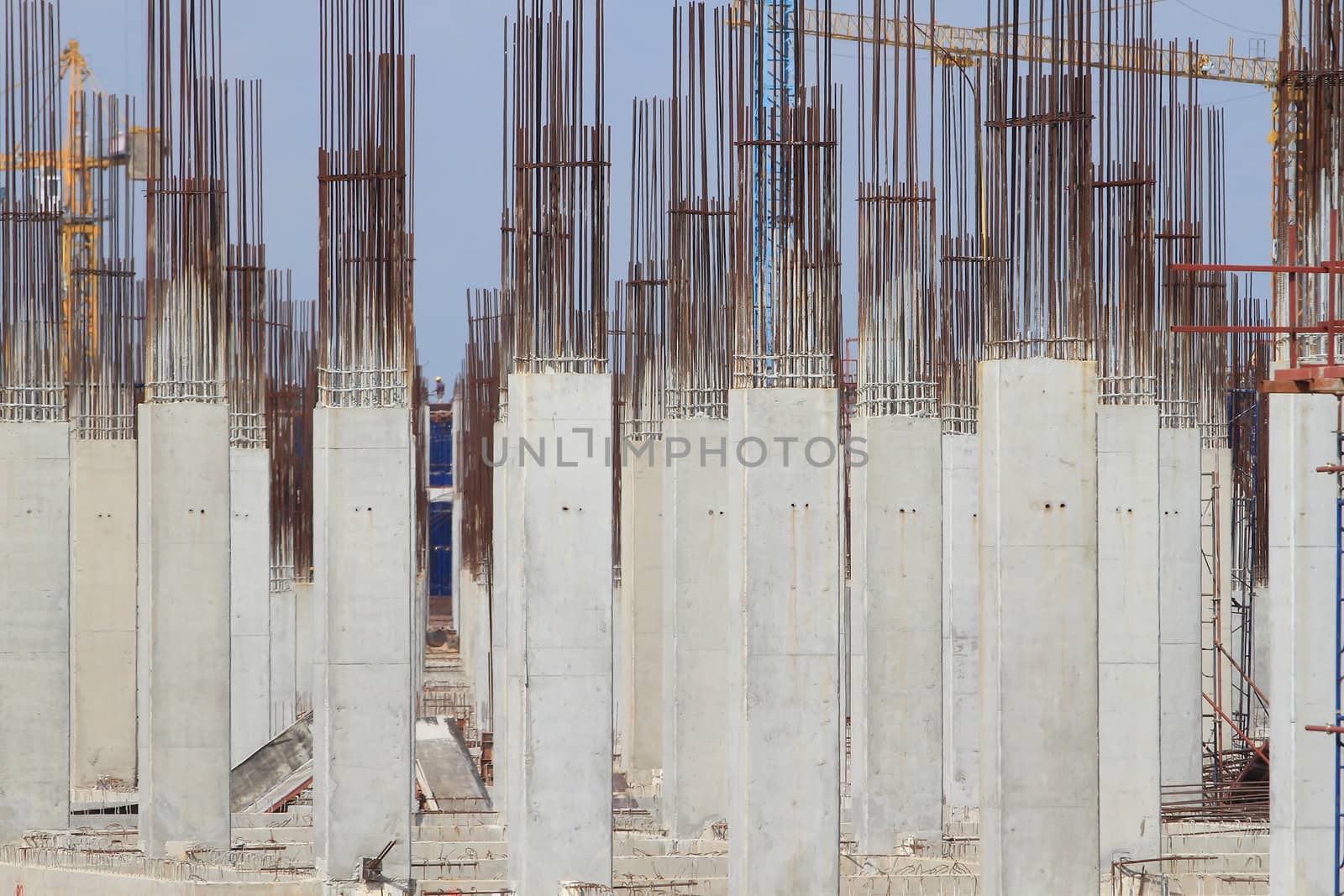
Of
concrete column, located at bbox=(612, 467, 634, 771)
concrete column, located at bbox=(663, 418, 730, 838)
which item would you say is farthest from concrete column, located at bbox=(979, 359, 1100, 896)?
concrete column, located at bbox=(612, 467, 634, 771)

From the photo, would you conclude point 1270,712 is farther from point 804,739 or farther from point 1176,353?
point 1176,353

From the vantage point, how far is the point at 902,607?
1848 centimetres

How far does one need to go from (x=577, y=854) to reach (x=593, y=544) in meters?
2.60

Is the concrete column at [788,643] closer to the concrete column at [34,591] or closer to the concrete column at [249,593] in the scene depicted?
the concrete column at [34,591]

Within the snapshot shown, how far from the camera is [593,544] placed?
15.1 meters

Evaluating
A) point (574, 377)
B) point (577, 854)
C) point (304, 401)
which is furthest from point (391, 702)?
point (304, 401)

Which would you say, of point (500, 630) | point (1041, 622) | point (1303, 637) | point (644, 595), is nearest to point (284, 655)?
point (500, 630)

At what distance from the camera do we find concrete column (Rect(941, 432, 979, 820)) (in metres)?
21.0

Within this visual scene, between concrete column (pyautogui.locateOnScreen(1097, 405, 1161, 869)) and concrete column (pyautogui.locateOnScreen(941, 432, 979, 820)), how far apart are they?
430cm

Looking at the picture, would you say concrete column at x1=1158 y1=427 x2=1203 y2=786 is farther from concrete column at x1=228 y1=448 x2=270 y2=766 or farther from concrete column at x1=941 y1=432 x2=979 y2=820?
concrete column at x1=228 y1=448 x2=270 y2=766

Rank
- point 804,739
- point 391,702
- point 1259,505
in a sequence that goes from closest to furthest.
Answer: point 804,739, point 391,702, point 1259,505

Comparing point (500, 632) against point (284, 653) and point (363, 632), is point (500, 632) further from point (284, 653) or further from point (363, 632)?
point (363, 632)

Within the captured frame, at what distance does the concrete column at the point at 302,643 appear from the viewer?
32.1 meters

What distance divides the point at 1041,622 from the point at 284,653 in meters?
20.2
